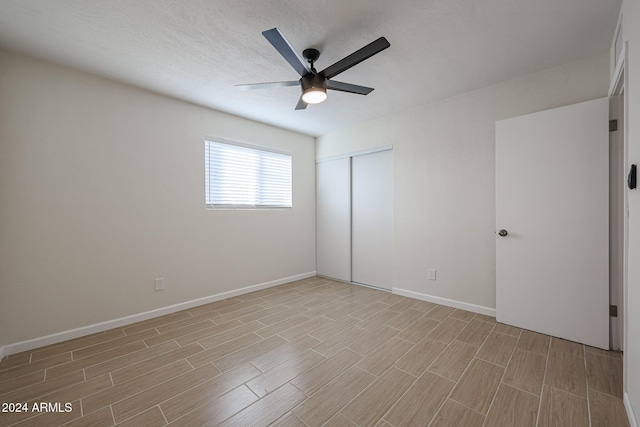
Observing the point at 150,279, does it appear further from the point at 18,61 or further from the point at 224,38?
the point at 224,38

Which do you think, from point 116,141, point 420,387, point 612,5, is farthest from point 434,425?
point 116,141

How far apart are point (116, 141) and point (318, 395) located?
3.04 m

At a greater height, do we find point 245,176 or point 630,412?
point 245,176

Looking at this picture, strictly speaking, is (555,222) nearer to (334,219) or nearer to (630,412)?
(630,412)

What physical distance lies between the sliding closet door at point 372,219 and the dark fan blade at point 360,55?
205 centimetres

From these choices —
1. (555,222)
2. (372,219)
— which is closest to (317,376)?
(555,222)

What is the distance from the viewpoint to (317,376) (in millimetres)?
1849

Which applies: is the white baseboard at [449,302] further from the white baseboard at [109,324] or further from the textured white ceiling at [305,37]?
the textured white ceiling at [305,37]

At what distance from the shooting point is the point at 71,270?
2.44 m

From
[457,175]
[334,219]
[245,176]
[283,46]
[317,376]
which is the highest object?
[283,46]

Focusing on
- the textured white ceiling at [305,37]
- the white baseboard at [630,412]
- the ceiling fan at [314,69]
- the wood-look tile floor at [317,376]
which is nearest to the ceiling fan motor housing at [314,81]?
the ceiling fan at [314,69]

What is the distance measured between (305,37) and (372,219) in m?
2.68

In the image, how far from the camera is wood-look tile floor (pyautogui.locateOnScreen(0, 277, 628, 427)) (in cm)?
149

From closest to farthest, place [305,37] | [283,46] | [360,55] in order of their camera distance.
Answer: [283,46] < [360,55] < [305,37]
